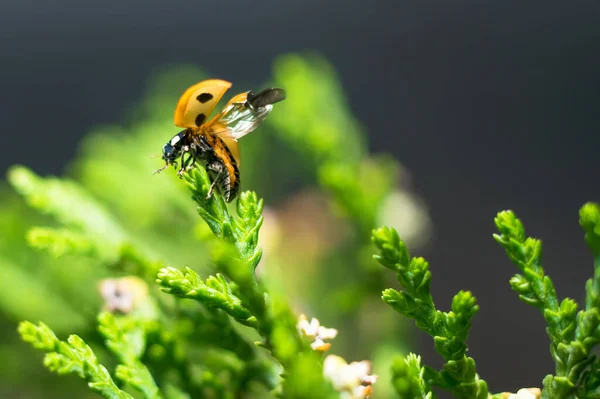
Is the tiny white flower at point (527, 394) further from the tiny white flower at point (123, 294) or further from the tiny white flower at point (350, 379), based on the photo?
the tiny white flower at point (123, 294)

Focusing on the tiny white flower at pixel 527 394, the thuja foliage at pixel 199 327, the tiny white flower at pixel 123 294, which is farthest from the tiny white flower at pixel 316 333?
the tiny white flower at pixel 123 294

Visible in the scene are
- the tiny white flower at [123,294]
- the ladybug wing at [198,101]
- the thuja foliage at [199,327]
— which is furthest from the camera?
the tiny white flower at [123,294]

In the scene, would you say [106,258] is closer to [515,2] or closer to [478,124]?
[478,124]

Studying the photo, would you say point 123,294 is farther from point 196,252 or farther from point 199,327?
point 196,252

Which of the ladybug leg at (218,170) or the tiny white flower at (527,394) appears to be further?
the ladybug leg at (218,170)

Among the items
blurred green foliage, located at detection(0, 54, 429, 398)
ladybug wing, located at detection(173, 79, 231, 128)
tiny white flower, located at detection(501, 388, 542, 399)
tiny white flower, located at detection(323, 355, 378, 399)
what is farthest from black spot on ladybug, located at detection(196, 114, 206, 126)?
tiny white flower, located at detection(501, 388, 542, 399)

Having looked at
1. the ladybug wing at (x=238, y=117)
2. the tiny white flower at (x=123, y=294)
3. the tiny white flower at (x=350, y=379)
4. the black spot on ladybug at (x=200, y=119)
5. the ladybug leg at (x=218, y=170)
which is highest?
the ladybug wing at (x=238, y=117)

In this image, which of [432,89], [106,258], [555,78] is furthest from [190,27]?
[106,258]

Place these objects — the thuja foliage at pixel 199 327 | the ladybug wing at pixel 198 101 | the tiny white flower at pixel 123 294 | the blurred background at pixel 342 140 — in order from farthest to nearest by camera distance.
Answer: the blurred background at pixel 342 140
the tiny white flower at pixel 123 294
the ladybug wing at pixel 198 101
the thuja foliage at pixel 199 327
